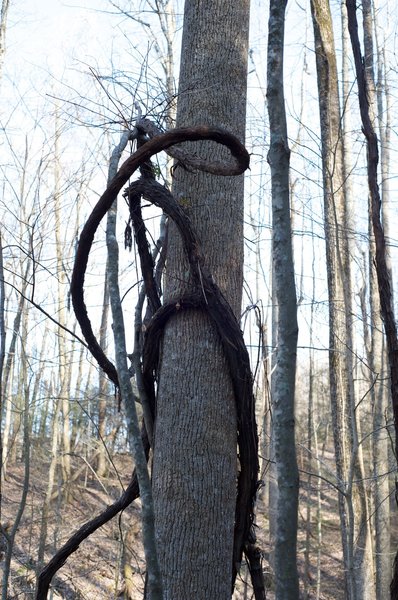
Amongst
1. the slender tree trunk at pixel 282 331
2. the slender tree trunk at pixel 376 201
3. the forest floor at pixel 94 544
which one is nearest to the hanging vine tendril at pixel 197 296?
the slender tree trunk at pixel 282 331

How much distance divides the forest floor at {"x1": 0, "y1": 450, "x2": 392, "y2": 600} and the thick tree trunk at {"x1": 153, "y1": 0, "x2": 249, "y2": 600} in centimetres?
747

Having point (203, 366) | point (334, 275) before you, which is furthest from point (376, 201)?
point (334, 275)

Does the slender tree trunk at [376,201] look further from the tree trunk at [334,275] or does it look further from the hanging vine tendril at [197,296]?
the tree trunk at [334,275]

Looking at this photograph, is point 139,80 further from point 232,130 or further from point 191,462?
point 191,462

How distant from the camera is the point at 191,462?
2330 millimetres

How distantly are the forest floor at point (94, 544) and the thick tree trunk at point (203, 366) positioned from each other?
7.47 metres

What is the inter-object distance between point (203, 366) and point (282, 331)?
20.8 inches

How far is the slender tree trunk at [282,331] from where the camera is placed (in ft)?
6.00

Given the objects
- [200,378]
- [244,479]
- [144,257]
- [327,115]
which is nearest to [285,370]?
[200,378]

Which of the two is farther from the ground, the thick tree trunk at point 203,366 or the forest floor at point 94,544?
the thick tree trunk at point 203,366

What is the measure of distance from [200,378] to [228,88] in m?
1.19

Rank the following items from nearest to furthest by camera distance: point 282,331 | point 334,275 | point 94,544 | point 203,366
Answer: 1. point 282,331
2. point 203,366
3. point 334,275
4. point 94,544

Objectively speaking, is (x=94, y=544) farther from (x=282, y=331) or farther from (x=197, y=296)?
(x=282, y=331)

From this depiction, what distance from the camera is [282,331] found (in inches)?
78.4
